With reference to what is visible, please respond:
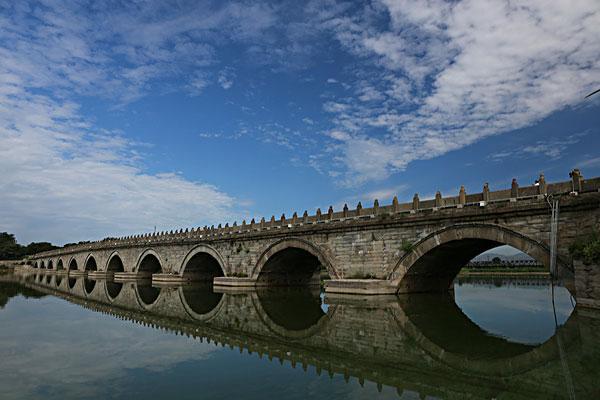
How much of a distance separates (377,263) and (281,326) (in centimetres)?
808

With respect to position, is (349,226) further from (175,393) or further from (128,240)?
(128,240)

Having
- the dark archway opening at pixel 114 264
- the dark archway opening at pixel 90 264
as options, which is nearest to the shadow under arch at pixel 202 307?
the dark archway opening at pixel 114 264

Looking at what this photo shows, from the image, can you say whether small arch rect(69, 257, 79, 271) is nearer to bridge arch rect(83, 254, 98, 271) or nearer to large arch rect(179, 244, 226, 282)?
bridge arch rect(83, 254, 98, 271)

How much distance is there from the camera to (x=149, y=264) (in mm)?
46812

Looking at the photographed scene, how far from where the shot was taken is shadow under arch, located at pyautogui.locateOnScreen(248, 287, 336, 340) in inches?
545

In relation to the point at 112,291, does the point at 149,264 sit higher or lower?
higher

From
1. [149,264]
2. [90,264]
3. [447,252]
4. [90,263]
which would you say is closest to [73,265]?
[90,264]

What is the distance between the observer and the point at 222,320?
53.6ft

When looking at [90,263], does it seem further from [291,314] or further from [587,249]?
[587,249]

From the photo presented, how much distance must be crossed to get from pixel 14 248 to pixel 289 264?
381 ft

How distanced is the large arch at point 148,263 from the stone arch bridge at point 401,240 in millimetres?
6980

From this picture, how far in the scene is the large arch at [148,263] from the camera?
44.5 metres

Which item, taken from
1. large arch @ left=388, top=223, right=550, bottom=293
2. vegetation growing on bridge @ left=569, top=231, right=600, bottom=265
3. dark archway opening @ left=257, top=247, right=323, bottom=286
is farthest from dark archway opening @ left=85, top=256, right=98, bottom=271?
vegetation growing on bridge @ left=569, top=231, right=600, bottom=265

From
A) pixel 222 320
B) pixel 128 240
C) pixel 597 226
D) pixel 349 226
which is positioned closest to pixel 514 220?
pixel 597 226
